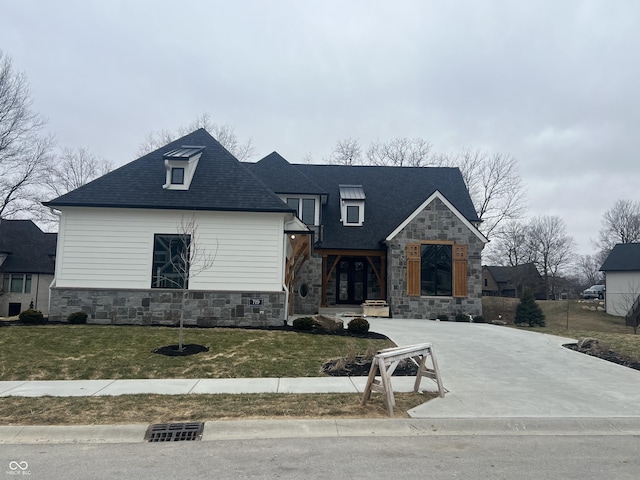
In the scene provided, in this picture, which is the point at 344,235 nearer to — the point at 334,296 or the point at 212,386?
the point at 334,296

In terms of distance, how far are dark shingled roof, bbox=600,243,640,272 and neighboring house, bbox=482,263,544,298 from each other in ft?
35.1

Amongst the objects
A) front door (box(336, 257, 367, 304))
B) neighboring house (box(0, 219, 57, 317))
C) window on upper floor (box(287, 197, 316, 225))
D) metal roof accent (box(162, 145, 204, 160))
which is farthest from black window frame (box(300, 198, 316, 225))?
neighboring house (box(0, 219, 57, 317))

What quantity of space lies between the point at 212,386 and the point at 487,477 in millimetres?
5219

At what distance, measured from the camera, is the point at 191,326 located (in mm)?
14500

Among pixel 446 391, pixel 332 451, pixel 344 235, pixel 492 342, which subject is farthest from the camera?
pixel 344 235

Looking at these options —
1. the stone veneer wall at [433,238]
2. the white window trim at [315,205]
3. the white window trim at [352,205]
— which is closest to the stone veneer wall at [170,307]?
the stone veneer wall at [433,238]

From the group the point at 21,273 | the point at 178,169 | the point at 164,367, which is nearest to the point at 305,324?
the point at 164,367

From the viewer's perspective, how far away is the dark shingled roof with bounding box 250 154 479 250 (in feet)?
70.5

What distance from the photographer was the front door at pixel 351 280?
22094 mm

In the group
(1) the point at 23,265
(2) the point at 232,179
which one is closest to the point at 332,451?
(2) the point at 232,179

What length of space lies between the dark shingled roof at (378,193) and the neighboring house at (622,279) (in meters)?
18.5

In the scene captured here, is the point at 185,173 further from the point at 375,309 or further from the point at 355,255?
the point at 375,309

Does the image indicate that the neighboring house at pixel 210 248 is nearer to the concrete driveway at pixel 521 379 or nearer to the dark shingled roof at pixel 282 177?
the dark shingled roof at pixel 282 177

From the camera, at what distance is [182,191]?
15.9 metres
